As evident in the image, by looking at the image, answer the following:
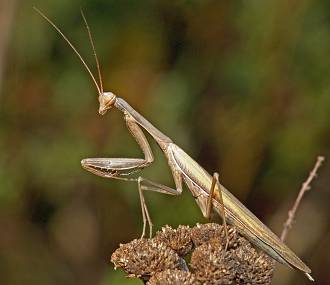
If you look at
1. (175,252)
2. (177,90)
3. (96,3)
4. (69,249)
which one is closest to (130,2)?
(96,3)

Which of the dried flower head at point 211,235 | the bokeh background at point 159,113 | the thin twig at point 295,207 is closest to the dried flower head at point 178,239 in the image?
the dried flower head at point 211,235

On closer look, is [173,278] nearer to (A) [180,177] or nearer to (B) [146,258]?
(B) [146,258]

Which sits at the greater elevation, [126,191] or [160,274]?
[160,274]

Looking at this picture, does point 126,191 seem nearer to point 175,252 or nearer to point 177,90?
point 177,90

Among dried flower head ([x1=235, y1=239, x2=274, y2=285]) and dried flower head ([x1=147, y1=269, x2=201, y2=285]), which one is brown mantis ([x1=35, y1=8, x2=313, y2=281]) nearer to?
dried flower head ([x1=235, y1=239, x2=274, y2=285])

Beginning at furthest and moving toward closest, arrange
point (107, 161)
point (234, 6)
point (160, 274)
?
point (234, 6) → point (107, 161) → point (160, 274)

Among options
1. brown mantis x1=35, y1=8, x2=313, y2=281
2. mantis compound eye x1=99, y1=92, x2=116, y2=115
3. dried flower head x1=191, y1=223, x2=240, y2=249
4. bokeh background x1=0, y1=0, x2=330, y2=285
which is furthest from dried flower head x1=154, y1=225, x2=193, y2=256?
bokeh background x1=0, y1=0, x2=330, y2=285

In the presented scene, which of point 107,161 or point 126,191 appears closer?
point 107,161
